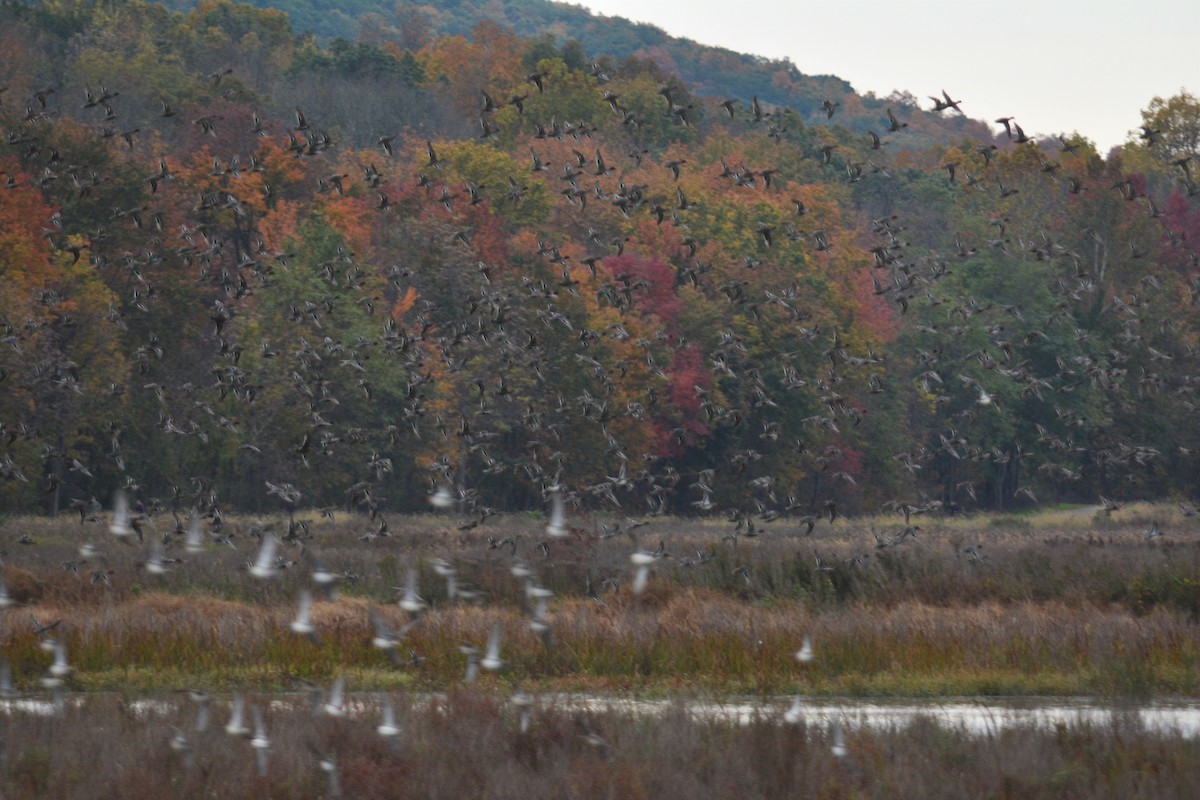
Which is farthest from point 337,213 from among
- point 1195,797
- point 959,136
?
point 959,136

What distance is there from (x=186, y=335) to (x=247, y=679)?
45282 millimetres

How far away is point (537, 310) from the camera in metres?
57.5

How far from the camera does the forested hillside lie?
5616 cm

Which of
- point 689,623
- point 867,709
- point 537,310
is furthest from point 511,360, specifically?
point 867,709

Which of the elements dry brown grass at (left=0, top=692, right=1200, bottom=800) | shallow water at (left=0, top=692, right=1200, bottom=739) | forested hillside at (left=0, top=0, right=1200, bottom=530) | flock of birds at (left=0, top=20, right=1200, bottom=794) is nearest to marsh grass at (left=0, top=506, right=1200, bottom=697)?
shallow water at (left=0, top=692, right=1200, bottom=739)

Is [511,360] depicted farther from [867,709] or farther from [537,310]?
[867,709]

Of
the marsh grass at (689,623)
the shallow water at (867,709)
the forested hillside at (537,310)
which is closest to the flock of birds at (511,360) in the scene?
the forested hillside at (537,310)

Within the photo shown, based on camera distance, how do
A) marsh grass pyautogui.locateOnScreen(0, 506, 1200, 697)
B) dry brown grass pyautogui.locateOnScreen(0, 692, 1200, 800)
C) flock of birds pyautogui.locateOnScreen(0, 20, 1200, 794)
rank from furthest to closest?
flock of birds pyautogui.locateOnScreen(0, 20, 1200, 794), marsh grass pyautogui.locateOnScreen(0, 506, 1200, 697), dry brown grass pyautogui.locateOnScreen(0, 692, 1200, 800)

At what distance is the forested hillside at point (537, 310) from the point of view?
184 ft

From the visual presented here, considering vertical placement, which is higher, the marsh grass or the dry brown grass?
the dry brown grass

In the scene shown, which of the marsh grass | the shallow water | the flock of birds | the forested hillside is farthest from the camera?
the forested hillside

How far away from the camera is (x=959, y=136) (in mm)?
185625

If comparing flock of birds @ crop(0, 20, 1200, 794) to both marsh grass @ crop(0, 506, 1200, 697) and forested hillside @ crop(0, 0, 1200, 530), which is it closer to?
Result: forested hillside @ crop(0, 0, 1200, 530)

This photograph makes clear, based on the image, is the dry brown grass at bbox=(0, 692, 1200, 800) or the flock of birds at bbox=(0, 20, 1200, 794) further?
the flock of birds at bbox=(0, 20, 1200, 794)
